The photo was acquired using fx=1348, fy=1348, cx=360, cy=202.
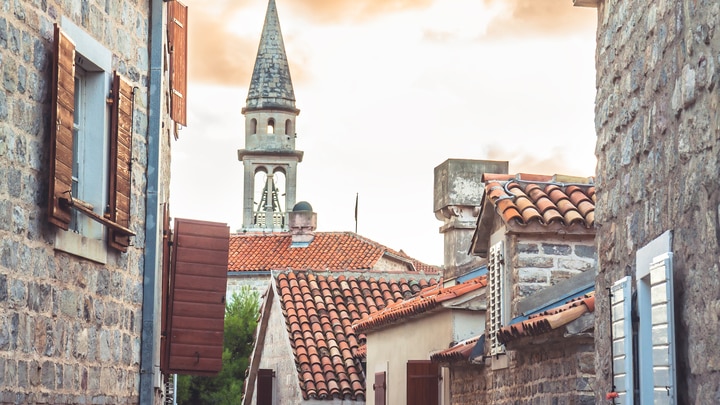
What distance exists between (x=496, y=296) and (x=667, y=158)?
693 cm

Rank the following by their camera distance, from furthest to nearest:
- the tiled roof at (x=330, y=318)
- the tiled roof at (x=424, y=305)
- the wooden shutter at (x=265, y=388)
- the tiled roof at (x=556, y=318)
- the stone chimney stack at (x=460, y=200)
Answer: the wooden shutter at (x=265, y=388) → the tiled roof at (x=330, y=318) → the stone chimney stack at (x=460, y=200) → the tiled roof at (x=424, y=305) → the tiled roof at (x=556, y=318)

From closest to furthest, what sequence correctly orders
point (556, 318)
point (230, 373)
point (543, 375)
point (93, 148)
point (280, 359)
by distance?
1. point (93, 148)
2. point (556, 318)
3. point (543, 375)
4. point (280, 359)
5. point (230, 373)

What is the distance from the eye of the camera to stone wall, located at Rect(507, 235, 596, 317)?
13.1m

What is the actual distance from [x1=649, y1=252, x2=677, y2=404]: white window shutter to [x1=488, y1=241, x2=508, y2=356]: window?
6.38m

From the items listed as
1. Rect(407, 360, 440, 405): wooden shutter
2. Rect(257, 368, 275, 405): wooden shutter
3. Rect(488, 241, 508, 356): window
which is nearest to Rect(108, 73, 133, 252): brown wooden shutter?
Rect(488, 241, 508, 356): window

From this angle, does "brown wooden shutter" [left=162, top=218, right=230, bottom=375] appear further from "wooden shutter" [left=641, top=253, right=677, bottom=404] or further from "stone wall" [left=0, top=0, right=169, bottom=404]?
"wooden shutter" [left=641, top=253, right=677, bottom=404]

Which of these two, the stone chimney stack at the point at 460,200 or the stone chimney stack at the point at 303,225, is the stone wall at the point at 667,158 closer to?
the stone chimney stack at the point at 460,200

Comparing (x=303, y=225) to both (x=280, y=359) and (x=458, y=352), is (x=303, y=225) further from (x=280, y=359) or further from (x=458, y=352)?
(x=458, y=352)

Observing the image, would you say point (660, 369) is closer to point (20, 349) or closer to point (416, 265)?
point (20, 349)

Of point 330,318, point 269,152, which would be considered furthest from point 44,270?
point 269,152

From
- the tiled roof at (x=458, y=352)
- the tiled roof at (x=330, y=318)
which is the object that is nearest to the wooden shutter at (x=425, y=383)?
the tiled roof at (x=458, y=352)

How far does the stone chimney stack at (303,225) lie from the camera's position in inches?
2103

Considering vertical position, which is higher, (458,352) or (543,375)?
(458,352)

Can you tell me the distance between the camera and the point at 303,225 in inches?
2162
